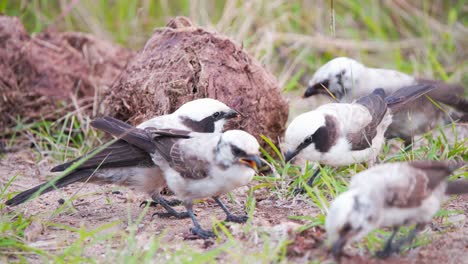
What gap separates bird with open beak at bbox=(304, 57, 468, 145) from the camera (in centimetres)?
661

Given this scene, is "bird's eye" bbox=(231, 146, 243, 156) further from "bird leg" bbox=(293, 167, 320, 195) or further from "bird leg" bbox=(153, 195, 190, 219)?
"bird leg" bbox=(293, 167, 320, 195)

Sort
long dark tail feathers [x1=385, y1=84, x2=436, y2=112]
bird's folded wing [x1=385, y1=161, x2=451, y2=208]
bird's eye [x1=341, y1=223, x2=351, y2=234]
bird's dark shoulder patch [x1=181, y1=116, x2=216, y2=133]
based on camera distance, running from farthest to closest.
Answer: long dark tail feathers [x1=385, y1=84, x2=436, y2=112] → bird's dark shoulder patch [x1=181, y1=116, x2=216, y2=133] → bird's folded wing [x1=385, y1=161, x2=451, y2=208] → bird's eye [x1=341, y1=223, x2=351, y2=234]

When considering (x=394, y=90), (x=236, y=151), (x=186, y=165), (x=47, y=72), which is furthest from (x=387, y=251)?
(x=47, y=72)

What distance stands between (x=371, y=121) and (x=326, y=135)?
2.00 ft

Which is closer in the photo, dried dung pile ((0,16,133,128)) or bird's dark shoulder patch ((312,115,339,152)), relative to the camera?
bird's dark shoulder patch ((312,115,339,152))

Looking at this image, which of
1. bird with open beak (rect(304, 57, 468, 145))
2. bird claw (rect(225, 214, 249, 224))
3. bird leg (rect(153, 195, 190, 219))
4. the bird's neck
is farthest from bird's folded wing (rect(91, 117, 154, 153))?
the bird's neck

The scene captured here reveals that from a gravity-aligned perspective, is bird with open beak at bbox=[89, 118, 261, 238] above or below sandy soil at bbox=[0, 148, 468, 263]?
above

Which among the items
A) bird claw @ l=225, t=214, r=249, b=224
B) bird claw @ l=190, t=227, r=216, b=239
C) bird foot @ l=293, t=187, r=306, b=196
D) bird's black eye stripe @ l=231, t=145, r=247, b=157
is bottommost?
bird foot @ l=293, t=187, r=306, b=196

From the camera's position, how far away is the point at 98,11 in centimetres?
996

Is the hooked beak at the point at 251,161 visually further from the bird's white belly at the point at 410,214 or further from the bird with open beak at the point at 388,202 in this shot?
the bird's white belly at the point at 410,214

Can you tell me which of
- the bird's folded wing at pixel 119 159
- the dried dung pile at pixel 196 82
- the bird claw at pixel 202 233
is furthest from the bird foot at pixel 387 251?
the dried dung pile at pixel 196 82

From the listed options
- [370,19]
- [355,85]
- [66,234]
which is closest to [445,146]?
[355,85]

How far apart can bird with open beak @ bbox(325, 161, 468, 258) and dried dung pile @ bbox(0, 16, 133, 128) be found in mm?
3810

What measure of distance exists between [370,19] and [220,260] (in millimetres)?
6416
